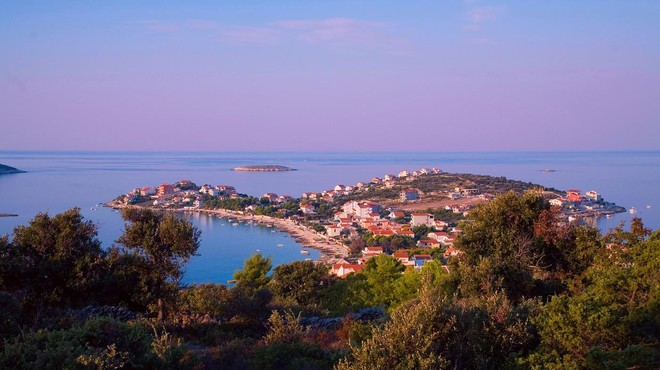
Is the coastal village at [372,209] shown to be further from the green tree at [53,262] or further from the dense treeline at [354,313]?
the green tree at [53,262]

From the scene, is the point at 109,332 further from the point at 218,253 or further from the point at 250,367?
the point at 218,253

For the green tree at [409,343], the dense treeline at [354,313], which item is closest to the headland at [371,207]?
the dense treeline at [354,313]

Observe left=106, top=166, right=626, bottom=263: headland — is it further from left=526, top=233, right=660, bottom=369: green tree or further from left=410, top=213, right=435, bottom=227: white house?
left=526, top=233, right=660, bottom=369: green tree

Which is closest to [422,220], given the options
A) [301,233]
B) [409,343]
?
[301,233]

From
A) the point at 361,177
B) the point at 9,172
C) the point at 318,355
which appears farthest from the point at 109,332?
the point at 361,177

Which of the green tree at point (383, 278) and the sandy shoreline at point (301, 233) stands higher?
the green tree at point (383, 278)
